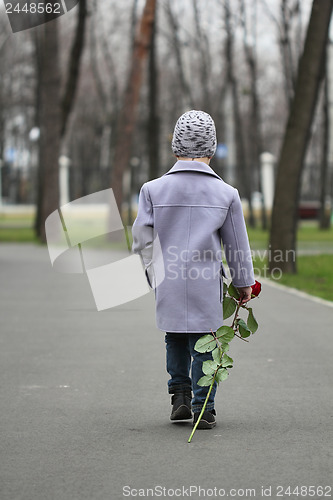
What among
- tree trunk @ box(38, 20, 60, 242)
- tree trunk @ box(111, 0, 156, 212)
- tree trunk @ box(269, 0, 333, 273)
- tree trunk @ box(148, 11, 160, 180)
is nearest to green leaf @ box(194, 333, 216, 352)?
tree trunk @ box(269, 0, 333, 273)

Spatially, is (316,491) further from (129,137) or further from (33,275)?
(129,137)

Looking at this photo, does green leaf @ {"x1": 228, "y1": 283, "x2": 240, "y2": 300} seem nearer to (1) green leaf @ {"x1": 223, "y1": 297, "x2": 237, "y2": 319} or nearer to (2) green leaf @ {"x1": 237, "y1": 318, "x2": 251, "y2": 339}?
(1) green leaf @ {"x1": 223, "y1": 297, "x2": 237, "y2": 319}

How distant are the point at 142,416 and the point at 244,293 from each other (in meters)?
1.05

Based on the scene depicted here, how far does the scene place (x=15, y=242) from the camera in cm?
3228

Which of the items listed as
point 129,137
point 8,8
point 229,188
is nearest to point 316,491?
point 229,188

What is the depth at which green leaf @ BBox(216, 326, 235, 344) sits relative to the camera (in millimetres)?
5961

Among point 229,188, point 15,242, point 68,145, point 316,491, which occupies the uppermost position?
point 229,188

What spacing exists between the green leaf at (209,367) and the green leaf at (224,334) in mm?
135

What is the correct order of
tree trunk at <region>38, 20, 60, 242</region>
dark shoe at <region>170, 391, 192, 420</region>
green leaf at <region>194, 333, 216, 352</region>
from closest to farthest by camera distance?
green leaf at <region>194, 333, 216, 352</region>, dark shoe at <region>170, 391, 192, 420</region>, tree trunk at <region>38, 20, 60, 242</region>

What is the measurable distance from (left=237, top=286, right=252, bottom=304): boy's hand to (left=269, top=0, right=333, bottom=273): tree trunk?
12.2m

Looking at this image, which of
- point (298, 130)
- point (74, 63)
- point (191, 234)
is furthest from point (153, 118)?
point (191, 234)

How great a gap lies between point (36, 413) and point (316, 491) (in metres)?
2.40

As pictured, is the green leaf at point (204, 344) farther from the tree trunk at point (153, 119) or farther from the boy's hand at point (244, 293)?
the tree trunk at point (153, 119)

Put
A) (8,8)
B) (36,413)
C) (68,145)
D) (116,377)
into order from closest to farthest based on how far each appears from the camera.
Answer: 1. (36,413)
2. (116,377)
3. (8,8)
4. (68,145)
